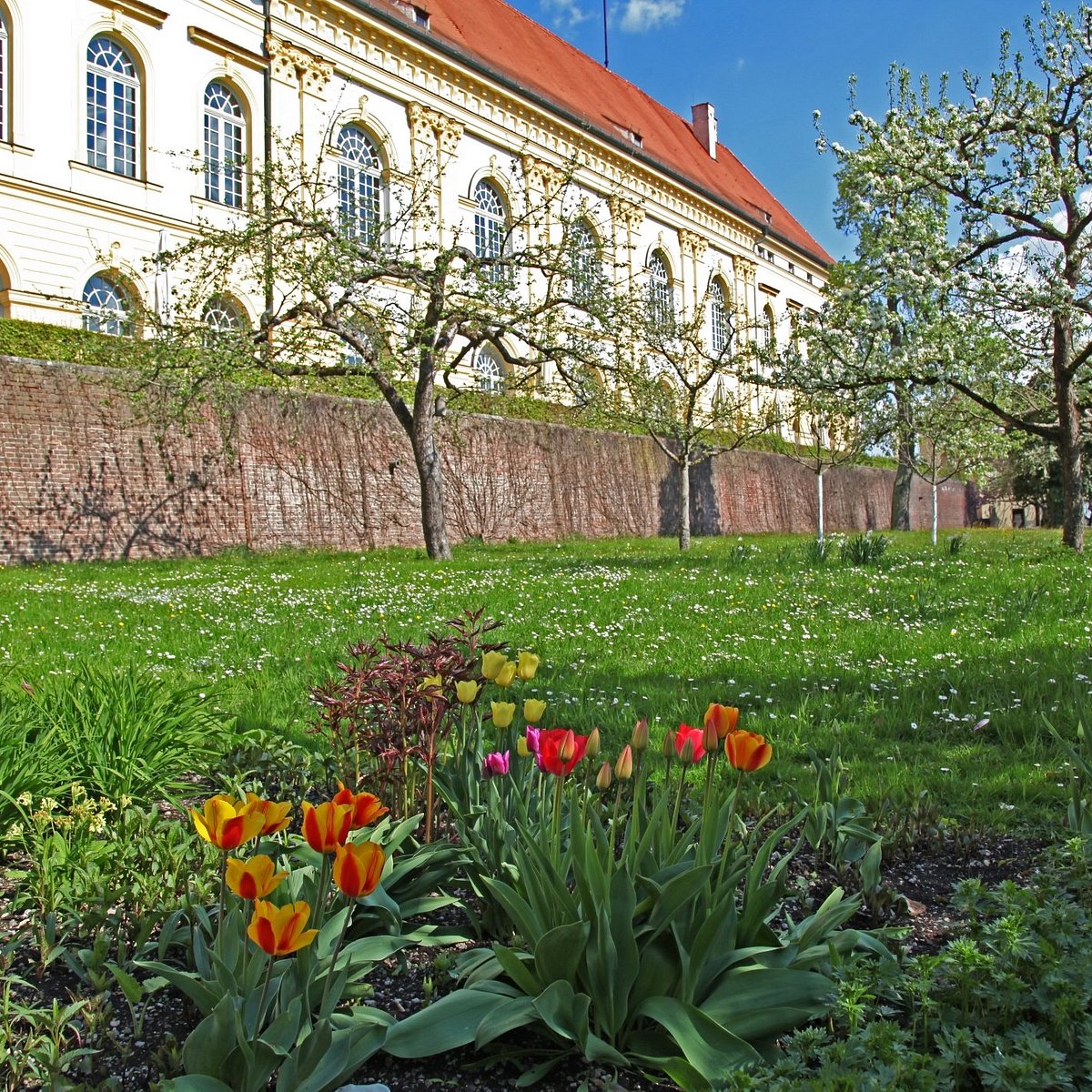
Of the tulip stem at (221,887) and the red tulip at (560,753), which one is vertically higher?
the red tulip at (560,753)

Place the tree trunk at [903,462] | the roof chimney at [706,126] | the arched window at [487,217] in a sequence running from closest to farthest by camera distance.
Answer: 1. the tree trunk at [903,462]
2. the arched window at [487,217]
3. the roof chimney at [706,126]

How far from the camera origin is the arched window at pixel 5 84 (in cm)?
2055

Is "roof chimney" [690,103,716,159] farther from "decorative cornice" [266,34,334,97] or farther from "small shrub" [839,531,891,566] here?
"small shrub" [839,531,891,566]

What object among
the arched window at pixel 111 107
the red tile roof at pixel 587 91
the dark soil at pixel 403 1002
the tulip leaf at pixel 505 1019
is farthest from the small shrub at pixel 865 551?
the red tile roof at pixel 587 91

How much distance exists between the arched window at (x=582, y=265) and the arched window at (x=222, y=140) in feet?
40.5

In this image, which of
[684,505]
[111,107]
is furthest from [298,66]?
[684,505]

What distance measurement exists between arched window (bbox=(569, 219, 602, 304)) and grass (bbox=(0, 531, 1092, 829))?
236 inches

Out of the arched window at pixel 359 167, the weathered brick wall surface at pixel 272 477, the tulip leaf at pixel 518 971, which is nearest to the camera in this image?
the tulip leaf at pixel 518 971

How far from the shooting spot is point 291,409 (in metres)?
18.1

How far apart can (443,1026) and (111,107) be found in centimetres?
2618

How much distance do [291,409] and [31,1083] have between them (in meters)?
17.2

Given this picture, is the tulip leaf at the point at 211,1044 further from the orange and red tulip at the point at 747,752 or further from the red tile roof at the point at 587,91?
the red tile roof at the point at 587,91

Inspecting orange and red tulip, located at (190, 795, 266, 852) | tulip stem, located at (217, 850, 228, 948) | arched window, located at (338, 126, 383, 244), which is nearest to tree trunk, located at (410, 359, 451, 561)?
arched window, located at (338, 126, 383, 244)

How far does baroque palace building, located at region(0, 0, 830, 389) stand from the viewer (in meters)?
20.7
